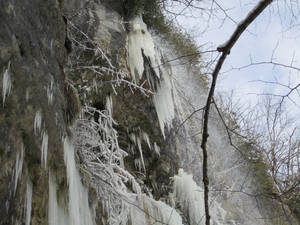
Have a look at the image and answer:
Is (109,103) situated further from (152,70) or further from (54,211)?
(54,211)

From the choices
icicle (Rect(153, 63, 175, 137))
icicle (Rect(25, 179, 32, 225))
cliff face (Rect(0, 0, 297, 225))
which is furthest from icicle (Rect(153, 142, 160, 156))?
icicle (Rect(25, 179, 32, 225))

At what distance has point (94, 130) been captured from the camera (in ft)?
8.88

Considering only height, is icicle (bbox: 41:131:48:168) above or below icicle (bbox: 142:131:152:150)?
below

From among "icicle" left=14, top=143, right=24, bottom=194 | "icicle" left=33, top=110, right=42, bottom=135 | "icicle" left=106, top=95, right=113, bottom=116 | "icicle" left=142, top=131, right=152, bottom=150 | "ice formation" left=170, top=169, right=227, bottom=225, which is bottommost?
"icicle" left=14, top=143, right=24, bottom=194

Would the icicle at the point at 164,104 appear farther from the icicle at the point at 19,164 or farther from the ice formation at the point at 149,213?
the icicle at the point at 19,164

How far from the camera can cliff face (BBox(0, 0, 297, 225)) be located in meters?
1.22

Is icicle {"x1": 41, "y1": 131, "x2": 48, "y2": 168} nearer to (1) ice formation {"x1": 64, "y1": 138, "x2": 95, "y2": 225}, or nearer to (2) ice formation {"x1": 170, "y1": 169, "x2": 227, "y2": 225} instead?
(1) ice formation {"x1": 64, "y1": 138, "x2": 95, "y2": 225}

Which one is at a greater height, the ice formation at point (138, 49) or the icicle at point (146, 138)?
the ice formation at point (138, 49)

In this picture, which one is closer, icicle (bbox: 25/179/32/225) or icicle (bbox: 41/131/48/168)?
icicle (bbox: 25/179/32/225)

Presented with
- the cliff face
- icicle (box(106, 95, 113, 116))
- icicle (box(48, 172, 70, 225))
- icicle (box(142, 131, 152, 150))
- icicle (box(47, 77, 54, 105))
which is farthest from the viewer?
icicle (box(142, 131, 152, 150))

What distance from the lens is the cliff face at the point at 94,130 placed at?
122 centimetres

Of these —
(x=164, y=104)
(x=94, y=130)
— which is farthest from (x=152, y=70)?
(x=94, y=130)

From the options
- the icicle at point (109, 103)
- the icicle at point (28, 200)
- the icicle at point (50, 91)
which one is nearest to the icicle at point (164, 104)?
the icicle at point (109, 103)

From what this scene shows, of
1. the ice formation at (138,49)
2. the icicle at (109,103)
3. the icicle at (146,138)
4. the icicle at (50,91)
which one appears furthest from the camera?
the icicle at (146,138)
